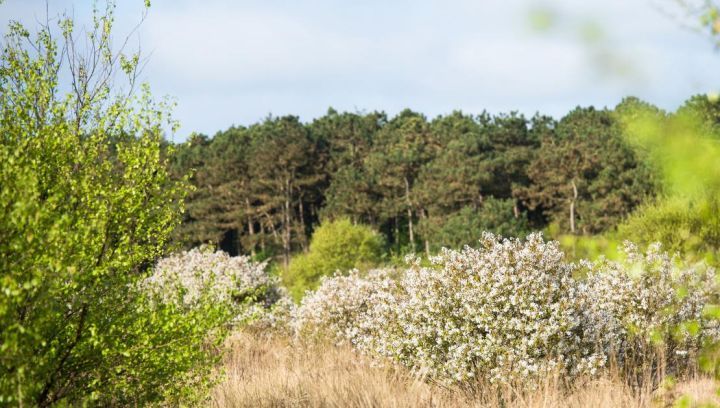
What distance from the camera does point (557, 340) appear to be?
351 inches

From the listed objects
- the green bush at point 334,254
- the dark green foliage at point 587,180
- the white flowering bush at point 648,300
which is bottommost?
the green bush at point 334,254

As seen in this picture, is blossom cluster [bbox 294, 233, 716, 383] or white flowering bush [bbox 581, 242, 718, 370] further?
white flowering bush [bbox 581, 242, 718, 370]

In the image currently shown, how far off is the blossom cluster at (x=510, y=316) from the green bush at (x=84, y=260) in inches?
125

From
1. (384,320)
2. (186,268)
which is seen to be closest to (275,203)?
(186,268)

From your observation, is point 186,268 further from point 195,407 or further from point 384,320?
point 195,407

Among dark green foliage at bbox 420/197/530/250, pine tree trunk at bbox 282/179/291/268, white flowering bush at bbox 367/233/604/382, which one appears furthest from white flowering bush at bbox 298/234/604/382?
pine tree trunk at bbox 282/179/291/268

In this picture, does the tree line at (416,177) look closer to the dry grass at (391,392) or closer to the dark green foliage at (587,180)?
the dark green foliage at (587,180)

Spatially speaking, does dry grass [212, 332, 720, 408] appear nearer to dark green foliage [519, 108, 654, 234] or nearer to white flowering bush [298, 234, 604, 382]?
white flowering bush [298, 234, 604, 382]

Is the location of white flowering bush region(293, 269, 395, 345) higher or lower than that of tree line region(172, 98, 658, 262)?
lower

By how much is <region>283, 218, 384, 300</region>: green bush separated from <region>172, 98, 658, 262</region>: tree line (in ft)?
19.3

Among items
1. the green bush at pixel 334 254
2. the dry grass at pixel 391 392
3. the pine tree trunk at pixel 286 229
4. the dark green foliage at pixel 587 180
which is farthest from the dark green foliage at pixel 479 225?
the dry grass at pixel 391 392

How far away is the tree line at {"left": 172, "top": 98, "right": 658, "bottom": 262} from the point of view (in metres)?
44.7

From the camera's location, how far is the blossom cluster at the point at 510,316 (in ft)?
28.5

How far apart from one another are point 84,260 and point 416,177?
50.2 metres
